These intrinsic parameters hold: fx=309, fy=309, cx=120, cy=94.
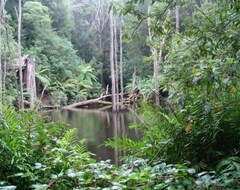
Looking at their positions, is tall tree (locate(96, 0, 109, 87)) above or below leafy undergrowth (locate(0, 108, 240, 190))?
above

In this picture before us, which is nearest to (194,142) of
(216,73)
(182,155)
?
(182,155)

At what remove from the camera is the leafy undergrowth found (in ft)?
4.53

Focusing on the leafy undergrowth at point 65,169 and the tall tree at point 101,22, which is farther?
the tall tree at point 101,22

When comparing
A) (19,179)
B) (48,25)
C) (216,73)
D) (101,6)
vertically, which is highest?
(101,6)

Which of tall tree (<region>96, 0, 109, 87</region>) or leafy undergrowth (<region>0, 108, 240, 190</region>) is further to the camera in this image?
tall tree (<region>96, 0, 109, 87</region>)

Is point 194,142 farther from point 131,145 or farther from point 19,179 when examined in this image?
point 19,179

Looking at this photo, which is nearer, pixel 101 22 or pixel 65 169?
pixel 65 169

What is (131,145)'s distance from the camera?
2.17 m

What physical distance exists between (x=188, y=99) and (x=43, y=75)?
17.3m

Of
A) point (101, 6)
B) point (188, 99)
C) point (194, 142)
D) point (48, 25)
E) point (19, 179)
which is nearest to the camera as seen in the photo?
point (19, 179)

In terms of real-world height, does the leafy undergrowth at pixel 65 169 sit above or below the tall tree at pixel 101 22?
below

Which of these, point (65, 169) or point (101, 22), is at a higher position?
point (101, 22)

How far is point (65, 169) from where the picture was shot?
1797mm

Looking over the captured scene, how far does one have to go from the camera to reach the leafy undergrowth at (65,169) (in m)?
1.38
